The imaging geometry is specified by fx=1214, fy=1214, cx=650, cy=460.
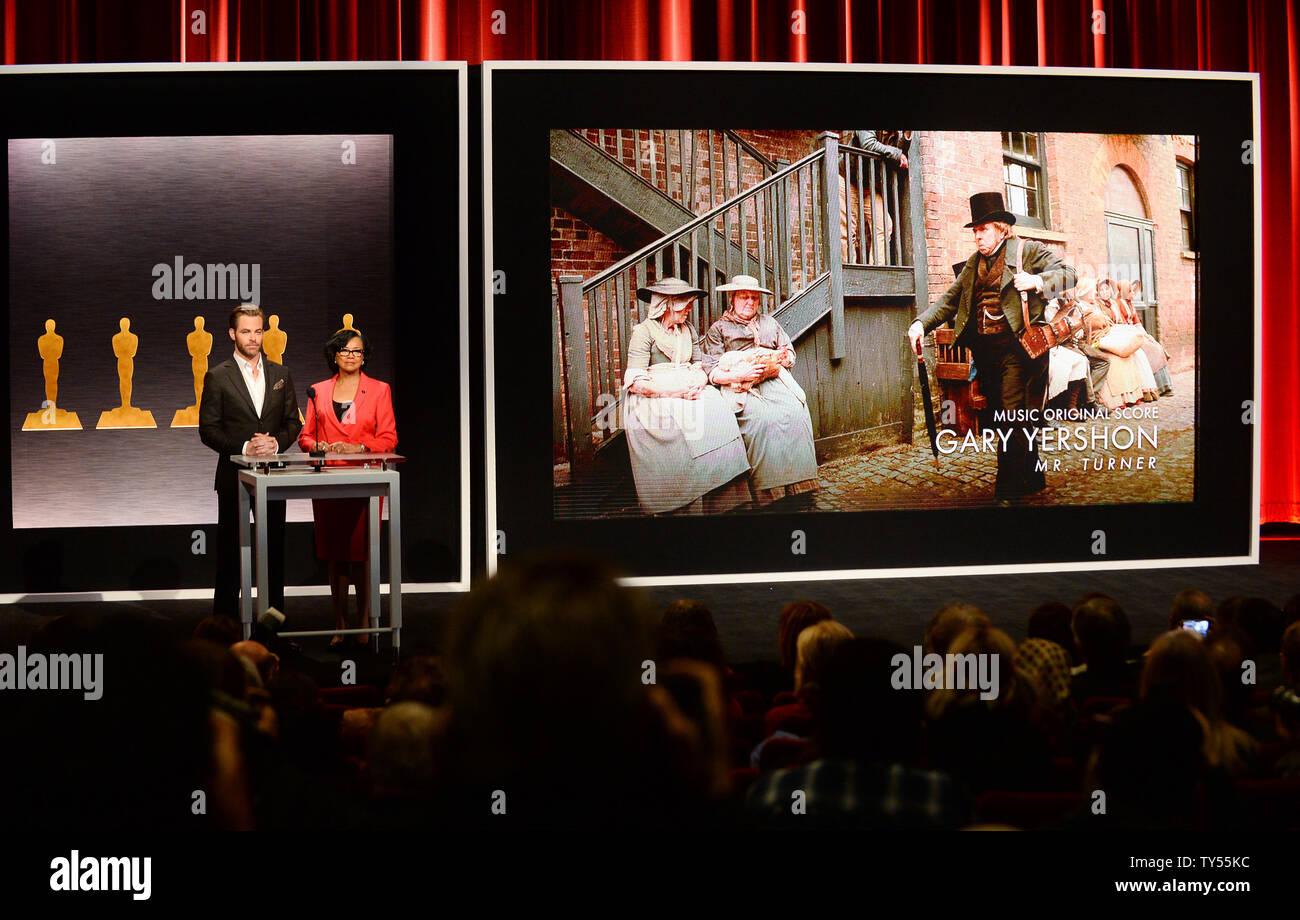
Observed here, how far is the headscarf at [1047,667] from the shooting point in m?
2.28

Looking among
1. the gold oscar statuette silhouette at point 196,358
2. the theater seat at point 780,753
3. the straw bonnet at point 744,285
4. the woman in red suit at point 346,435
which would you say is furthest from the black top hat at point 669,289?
the theater seat at point 780,753

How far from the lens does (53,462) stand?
20.6ft

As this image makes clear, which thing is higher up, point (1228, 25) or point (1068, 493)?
point (1228, 25)

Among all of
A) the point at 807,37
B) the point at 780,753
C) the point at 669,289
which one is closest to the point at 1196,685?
the point at 780,753

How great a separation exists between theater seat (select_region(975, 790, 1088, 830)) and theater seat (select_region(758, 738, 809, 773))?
1.15ft

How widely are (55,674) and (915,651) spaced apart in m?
1.82

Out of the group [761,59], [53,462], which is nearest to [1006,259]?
[761,59]

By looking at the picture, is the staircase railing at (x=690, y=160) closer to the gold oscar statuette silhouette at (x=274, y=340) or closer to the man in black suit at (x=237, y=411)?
the gold oscar statuette silhouette at (x=274, y=340)

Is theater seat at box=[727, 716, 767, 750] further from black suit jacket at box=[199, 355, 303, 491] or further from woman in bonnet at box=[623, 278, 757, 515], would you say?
woman in bonnet at box=[623, 278, 757, 515]

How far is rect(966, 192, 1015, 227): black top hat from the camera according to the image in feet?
21.5

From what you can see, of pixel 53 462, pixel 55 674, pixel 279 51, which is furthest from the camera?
pixel 279 51

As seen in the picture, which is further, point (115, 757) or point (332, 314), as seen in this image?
point (332, 314)

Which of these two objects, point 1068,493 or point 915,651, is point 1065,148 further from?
point 915,651

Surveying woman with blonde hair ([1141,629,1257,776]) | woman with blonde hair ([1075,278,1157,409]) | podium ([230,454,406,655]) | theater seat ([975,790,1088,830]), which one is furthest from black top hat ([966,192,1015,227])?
theater seat ([975,790,1088,830])
